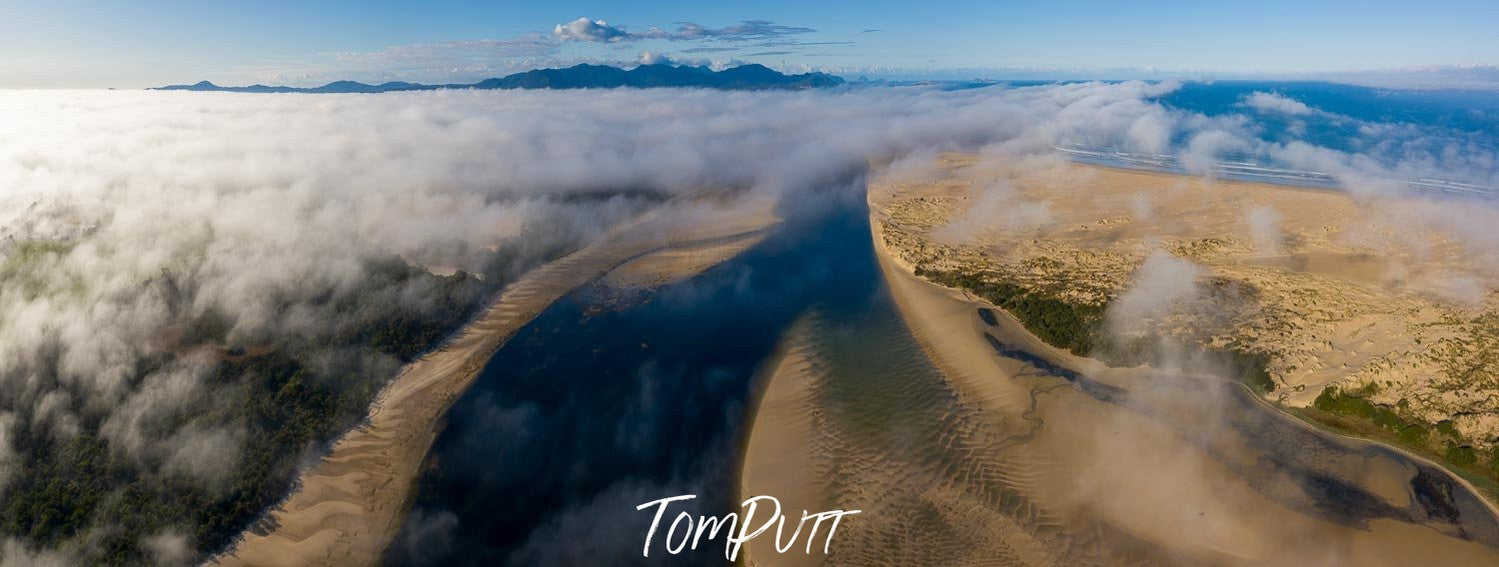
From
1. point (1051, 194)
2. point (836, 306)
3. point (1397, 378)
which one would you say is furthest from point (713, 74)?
point (1397, 378)

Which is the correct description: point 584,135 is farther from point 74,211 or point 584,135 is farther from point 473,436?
point 473,436

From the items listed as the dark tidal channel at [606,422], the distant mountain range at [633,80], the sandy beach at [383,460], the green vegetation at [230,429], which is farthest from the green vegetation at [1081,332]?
the distant mountain range at [633,80]

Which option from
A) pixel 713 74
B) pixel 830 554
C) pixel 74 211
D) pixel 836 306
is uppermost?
pixel 713 74

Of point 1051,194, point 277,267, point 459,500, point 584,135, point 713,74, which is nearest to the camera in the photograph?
point 459,500

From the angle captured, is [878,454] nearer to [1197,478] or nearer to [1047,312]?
[1197,478]

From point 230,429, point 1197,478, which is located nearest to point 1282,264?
point 1197,478

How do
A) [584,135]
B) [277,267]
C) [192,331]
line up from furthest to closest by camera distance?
1. [584,135]
2. [277,267]
3. [192,331]
